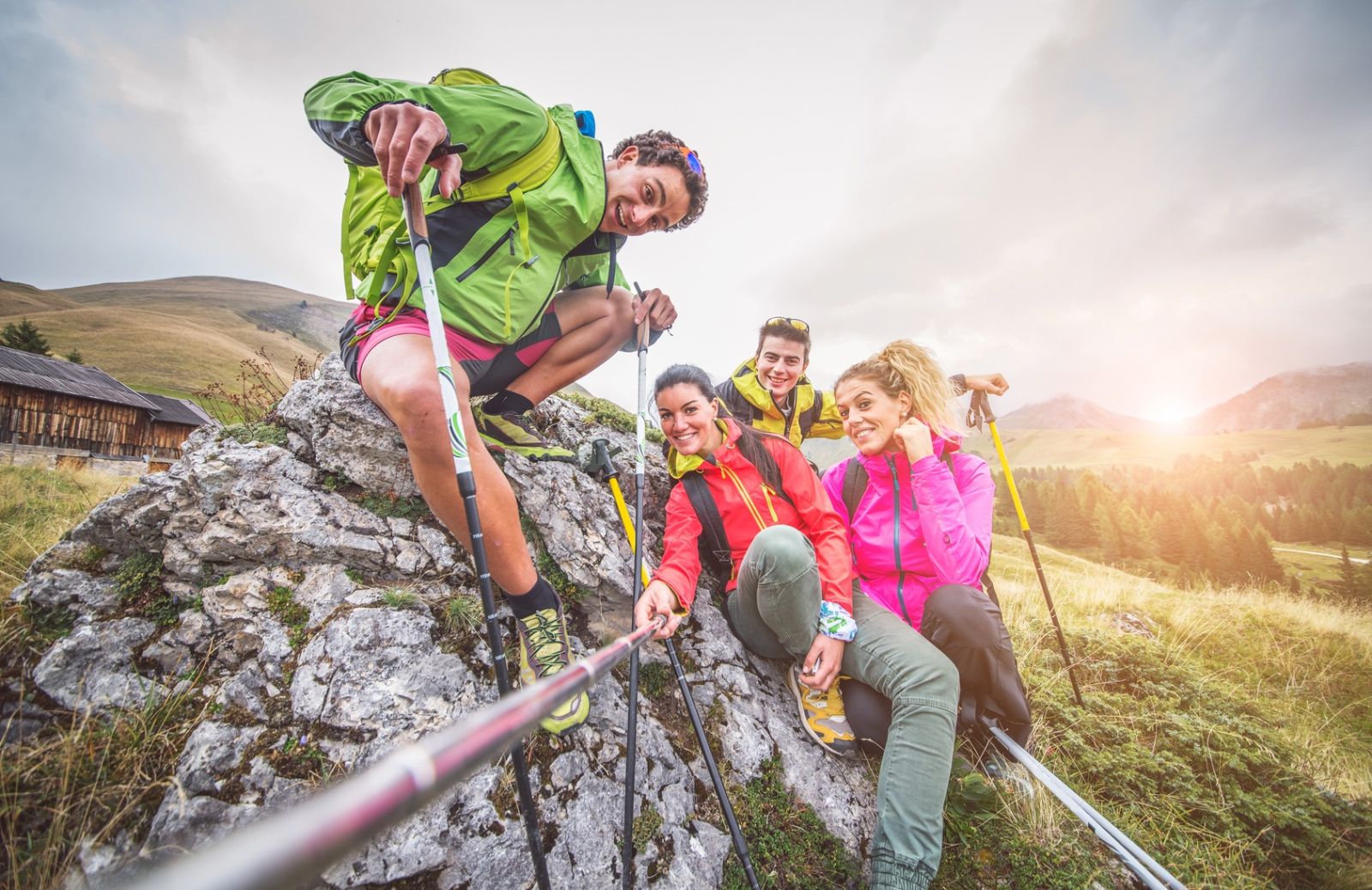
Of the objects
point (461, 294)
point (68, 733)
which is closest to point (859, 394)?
point (461, 294)

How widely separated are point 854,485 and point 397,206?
3.93m

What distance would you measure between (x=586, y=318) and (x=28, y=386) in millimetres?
44880

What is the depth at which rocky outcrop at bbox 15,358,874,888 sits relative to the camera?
7.61 feet

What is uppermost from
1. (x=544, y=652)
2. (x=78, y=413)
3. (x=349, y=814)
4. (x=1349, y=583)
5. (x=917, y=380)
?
(x=78, y=413)

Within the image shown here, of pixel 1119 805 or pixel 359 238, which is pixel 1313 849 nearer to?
pixel 1119 805

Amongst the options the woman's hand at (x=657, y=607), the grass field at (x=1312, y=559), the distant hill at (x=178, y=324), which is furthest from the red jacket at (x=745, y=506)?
the grass field at (x=1312, y=559)

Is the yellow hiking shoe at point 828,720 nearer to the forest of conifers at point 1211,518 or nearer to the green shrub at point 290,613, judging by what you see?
the green shrub at point 290,613

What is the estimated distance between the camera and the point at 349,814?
25.5 inches

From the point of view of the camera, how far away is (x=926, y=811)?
2676 mm

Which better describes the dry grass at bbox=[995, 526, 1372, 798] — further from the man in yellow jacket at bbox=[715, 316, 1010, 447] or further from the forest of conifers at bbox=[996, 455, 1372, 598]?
the forest of conifers at bbox=[996, 455, 1372, 598]

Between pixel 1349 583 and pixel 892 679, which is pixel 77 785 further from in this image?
pixel 1349 583

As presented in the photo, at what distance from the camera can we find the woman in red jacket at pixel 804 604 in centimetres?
273

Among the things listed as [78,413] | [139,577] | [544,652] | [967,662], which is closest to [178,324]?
[78,413]

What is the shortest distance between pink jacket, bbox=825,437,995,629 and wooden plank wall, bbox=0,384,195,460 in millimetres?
35882
